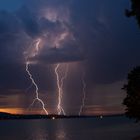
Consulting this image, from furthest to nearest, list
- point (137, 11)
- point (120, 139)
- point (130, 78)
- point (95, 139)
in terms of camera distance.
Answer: point (95, 139)
point (120, 139)
point (130, 78)
point (137, 11)

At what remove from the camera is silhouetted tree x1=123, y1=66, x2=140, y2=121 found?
3916 centimetres

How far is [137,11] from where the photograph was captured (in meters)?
29.0

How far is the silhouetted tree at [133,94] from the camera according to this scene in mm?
39156

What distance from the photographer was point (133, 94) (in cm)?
3959

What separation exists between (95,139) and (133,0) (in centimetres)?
6512

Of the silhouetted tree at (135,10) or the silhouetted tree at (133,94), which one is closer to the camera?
the silhouetted tree at (135,10)

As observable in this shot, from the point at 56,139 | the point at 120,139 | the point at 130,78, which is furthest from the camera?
the point at 56,139

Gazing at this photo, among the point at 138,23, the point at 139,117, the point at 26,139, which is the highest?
the point at 26,139

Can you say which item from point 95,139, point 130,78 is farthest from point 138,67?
point 95,139

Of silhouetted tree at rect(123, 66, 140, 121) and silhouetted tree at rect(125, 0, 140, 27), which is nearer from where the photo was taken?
silhouetted tree at rect(125, 0, 140, 27)

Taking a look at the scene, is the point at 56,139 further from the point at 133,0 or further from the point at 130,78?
the point at 133,0

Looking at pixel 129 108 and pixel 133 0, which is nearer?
pixel 133 0

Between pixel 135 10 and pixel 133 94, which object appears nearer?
pixel 135 10

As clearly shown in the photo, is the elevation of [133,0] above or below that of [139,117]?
above
